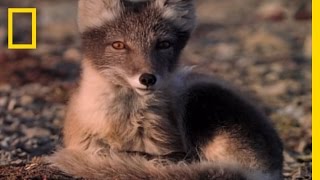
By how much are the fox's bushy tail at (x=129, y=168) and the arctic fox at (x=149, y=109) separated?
1 cm

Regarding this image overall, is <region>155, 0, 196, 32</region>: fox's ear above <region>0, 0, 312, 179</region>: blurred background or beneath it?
above

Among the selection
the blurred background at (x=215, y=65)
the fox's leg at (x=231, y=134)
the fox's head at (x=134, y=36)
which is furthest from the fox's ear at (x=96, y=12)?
the blurred background at (x=215, y=65)

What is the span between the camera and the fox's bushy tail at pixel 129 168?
4180mm

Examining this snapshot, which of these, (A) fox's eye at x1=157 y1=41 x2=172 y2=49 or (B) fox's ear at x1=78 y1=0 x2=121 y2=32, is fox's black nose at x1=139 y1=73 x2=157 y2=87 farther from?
(B) fox's ear at x1=78 y1=0 x2=121 y2=32

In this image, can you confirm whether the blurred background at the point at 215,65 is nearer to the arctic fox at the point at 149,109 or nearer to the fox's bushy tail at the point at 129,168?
the arctic fox at the point at 149,109

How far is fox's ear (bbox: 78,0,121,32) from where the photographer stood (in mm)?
4590

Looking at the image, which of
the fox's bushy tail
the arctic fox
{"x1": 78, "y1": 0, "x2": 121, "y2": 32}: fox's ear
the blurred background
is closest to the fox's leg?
the arctic fox

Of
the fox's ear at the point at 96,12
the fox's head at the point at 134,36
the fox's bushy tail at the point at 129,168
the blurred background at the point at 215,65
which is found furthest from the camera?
the blurred background at the point at 215,65

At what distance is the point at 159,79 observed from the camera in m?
4.40

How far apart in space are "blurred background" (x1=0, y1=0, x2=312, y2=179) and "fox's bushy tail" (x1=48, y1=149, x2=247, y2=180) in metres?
1.10

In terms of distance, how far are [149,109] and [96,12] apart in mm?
638

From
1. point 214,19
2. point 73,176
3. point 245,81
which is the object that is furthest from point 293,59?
point 73,176

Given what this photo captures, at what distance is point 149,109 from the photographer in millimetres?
4641

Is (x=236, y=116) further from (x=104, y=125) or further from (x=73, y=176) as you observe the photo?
(x=73, y=176)
